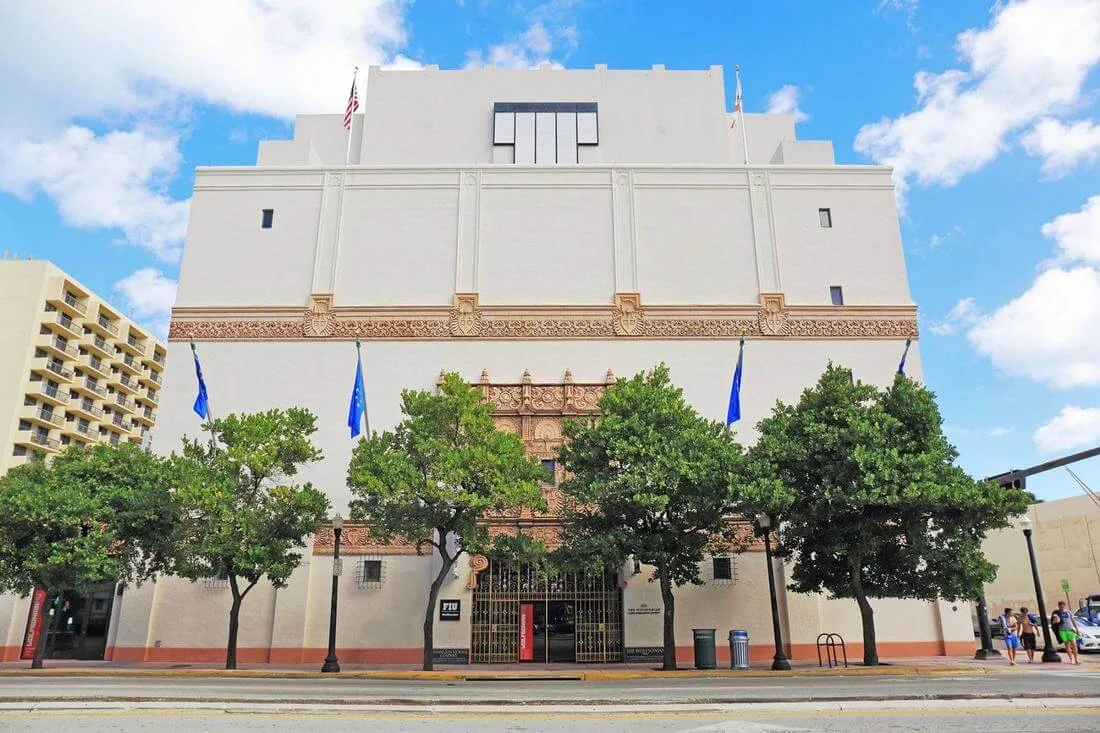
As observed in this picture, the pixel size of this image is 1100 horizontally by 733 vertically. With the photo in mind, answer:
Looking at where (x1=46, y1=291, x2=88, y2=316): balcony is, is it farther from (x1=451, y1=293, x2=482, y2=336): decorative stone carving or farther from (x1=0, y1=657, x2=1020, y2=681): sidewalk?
(x1=451, y1=293, x2=482, y2=336): decorative stone carving

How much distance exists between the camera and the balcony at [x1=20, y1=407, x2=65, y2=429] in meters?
64.1

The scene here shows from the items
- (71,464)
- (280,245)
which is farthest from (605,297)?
(71,464)

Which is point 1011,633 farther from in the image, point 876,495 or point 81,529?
point 81,529

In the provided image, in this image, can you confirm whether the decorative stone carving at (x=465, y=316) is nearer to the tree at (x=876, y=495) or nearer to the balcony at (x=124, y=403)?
the tree at (x=876, y=495)

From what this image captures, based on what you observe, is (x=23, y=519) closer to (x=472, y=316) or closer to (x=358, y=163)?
(x=472, y=316)

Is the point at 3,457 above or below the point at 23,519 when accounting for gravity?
above

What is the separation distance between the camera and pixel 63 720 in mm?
10984

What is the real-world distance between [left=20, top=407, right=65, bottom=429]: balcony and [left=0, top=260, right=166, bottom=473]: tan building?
8cm

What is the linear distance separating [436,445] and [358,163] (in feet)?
63.8

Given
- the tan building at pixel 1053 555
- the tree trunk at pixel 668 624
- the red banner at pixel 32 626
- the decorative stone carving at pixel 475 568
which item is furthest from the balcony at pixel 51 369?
the tan building at pixel 1053 555

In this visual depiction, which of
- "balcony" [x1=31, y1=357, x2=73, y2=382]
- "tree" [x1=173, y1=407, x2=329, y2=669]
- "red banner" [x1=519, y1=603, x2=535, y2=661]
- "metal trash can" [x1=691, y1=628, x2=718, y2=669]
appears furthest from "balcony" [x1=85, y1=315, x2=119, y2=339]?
"metal trash can" [x1=691, y1=628, x2=718, y2=669]

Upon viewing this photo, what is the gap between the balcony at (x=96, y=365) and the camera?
7157 cm

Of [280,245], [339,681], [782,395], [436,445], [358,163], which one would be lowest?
[339,681]

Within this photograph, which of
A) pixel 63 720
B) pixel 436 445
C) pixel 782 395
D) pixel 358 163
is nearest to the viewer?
pixel 63 720
